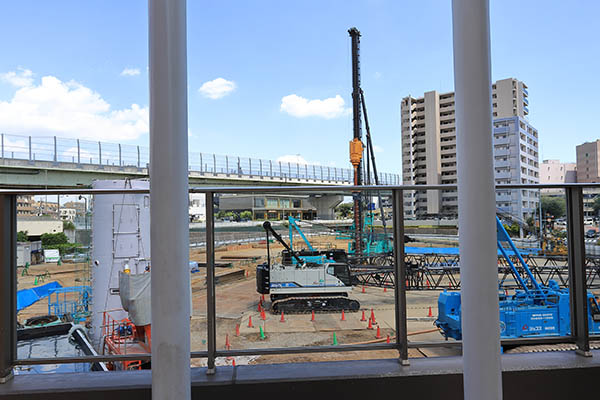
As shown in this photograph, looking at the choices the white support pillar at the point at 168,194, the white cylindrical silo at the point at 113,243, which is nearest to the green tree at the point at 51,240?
the white cylindrical silo at the point at 113,243

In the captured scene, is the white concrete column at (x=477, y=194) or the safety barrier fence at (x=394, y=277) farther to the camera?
the safety barrier fence at (x=394, y=277)

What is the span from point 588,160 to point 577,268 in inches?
3148

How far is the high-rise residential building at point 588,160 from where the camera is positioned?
60.9 meters

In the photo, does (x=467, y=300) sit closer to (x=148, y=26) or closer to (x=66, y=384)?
(x=148, y=26)

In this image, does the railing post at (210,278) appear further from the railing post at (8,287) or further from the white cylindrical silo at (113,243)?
the white cylindrical silo at (113,243)

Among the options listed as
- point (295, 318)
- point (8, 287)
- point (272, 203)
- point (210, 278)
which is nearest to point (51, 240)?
point (295, 318)

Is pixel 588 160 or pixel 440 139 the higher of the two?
pixel 440 139

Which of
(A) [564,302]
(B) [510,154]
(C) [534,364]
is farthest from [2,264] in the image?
(B) [510,154]

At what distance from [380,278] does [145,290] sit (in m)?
10.7

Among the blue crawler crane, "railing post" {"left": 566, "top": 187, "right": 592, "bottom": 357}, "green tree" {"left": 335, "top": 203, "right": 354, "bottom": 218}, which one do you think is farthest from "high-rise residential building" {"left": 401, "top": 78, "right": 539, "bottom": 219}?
"railing post" {"left": 566, "top": 187, "right": 592, "bottom": 357}

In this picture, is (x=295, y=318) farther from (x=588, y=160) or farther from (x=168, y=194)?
(x=588, y=160)

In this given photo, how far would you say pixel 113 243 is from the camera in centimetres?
902

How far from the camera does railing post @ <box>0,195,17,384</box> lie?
183 centimetres

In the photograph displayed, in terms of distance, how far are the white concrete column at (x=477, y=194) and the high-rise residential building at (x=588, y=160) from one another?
245 feet
